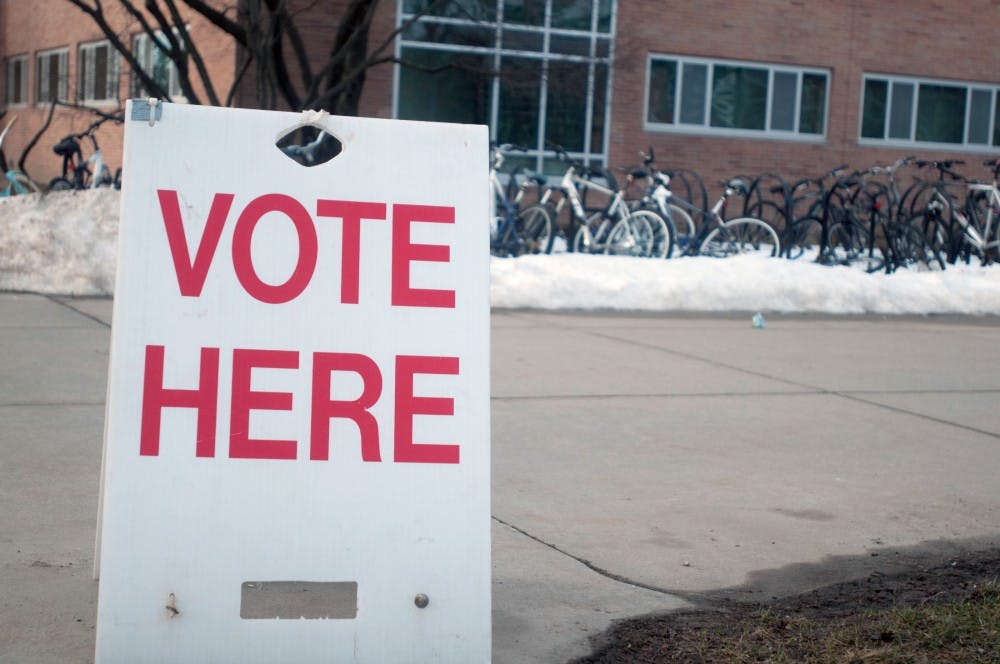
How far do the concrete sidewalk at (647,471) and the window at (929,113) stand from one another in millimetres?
15677

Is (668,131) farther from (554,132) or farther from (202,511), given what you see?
(202,511)

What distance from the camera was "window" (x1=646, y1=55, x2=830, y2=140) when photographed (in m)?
22.4

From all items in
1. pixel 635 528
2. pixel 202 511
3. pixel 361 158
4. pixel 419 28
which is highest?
pixel 419 28

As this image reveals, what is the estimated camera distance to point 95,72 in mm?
25984

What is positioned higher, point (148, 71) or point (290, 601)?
point (148, 71)

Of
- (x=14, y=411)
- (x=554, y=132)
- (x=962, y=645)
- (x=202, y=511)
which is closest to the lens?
(x=202, y=511)

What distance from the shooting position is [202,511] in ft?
9.39

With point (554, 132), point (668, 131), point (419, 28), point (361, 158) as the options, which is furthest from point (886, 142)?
point (361, 158)

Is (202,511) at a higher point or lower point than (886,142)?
lower

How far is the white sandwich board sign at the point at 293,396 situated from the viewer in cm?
284

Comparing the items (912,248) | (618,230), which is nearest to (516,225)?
(618,230)

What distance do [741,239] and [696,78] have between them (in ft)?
26.4

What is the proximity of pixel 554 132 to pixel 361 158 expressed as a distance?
1914 centimetres

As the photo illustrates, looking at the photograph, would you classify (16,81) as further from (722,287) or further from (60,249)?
(722,287)
